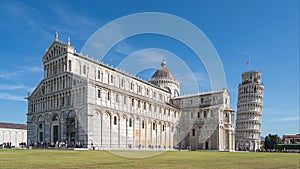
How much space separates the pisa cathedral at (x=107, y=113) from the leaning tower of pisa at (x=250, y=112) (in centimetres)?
2804

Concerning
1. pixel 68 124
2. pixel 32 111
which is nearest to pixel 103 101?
pixel 68 124

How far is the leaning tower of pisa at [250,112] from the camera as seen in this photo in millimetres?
110625

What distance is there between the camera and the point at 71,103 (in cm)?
5656

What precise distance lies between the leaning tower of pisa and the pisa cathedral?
1104 inches

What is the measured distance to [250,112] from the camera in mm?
111562

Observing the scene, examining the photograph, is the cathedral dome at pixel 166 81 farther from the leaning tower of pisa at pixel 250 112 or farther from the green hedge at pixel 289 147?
the green hedge at pixel 289 147

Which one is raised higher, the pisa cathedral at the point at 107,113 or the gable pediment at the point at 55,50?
the gable pediment at the point at 55,50

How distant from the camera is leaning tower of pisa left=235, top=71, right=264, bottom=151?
363 ft

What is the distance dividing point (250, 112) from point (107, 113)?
70.9 meters

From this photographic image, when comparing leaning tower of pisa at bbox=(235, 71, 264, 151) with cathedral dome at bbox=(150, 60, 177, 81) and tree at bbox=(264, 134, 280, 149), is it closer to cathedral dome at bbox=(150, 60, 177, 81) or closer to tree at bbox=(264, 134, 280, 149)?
tree at bbox=(264, 134, 280, 149)

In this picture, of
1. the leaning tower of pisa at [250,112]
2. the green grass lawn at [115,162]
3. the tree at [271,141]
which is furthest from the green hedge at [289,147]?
the green grass lawn at [115,162]

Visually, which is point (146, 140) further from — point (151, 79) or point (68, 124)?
point (151, 79)

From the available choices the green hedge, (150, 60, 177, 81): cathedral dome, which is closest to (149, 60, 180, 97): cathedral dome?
(150, 60, 177, 81): cathedral dome

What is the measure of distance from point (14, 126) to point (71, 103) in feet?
177
